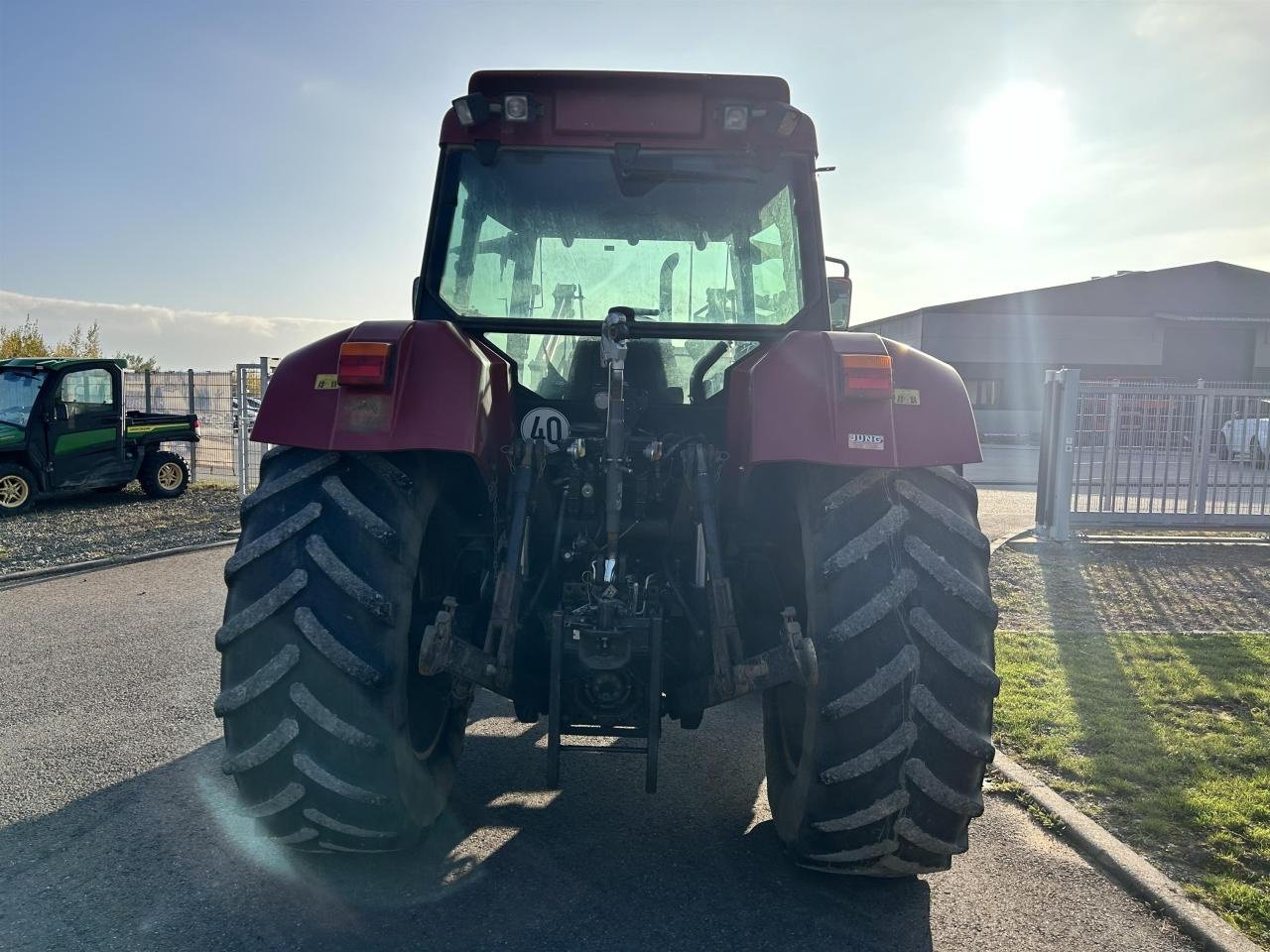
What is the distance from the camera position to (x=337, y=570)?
9.36 ft

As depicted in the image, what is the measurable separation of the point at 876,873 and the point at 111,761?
3.50m

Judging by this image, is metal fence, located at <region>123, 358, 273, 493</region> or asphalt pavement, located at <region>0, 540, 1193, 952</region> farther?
metal fence, located at <region>123, 358, 273, 493</region>

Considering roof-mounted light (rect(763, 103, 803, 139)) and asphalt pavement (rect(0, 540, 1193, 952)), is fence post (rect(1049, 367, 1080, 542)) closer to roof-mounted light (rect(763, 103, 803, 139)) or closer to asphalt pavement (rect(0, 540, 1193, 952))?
asphalt pavement (rect(0, 540, 1193, 952))

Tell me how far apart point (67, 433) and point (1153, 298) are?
3743cm

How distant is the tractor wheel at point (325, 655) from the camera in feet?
9.33

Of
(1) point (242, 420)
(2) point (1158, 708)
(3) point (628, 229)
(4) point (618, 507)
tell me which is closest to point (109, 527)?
(1) point (242, 420)

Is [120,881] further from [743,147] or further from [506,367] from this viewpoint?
[743,147]

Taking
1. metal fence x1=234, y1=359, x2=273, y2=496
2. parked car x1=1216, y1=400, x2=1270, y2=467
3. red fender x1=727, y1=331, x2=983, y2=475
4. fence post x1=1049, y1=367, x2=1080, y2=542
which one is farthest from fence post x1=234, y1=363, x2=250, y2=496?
parked car x1=1216, y1=400, x2=1270, y2=467

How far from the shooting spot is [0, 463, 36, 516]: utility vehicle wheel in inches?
512

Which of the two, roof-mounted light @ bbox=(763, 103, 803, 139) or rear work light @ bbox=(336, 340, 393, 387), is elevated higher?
roof-mounted light @ bbox=(763, 103, 803, 139)

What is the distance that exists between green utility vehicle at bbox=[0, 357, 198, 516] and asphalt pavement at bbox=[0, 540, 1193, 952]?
9979mm

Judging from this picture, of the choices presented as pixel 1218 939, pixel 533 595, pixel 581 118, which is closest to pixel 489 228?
pixel 581 118

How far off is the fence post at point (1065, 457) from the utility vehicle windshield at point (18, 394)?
1364cm

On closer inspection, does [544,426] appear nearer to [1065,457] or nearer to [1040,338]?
[1065,457]
